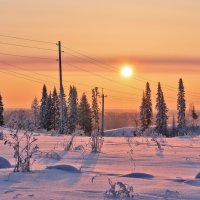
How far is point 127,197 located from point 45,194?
805 millimetres

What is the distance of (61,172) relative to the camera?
6219 mm

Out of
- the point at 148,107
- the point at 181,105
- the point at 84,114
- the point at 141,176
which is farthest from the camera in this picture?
the point at 148,107

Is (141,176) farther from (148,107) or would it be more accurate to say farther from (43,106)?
(148,107)

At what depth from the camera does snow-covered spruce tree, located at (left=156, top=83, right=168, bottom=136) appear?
9675 centimetres

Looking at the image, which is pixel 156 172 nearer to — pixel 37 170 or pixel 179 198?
pixel 37 170

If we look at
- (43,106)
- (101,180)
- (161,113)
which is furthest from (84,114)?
(101,180)

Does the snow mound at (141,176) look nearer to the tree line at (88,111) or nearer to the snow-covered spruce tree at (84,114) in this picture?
the tree line at (88,111)

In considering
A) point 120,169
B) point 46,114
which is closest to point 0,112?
point 46,114

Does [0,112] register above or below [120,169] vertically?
above

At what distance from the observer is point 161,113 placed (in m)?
98.2

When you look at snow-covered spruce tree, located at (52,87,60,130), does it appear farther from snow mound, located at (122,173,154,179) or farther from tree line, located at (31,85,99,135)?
snow mound, located at (122,173,154,179)

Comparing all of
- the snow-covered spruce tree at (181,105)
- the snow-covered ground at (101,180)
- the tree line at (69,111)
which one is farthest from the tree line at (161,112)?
the snow-covered ground at (101,180)

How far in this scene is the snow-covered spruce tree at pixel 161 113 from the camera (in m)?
96.8

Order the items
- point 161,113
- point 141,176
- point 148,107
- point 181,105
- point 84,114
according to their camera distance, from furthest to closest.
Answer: point 148,107 → point 84,114 → point 181,105 → point 161,113 → point 141,176
